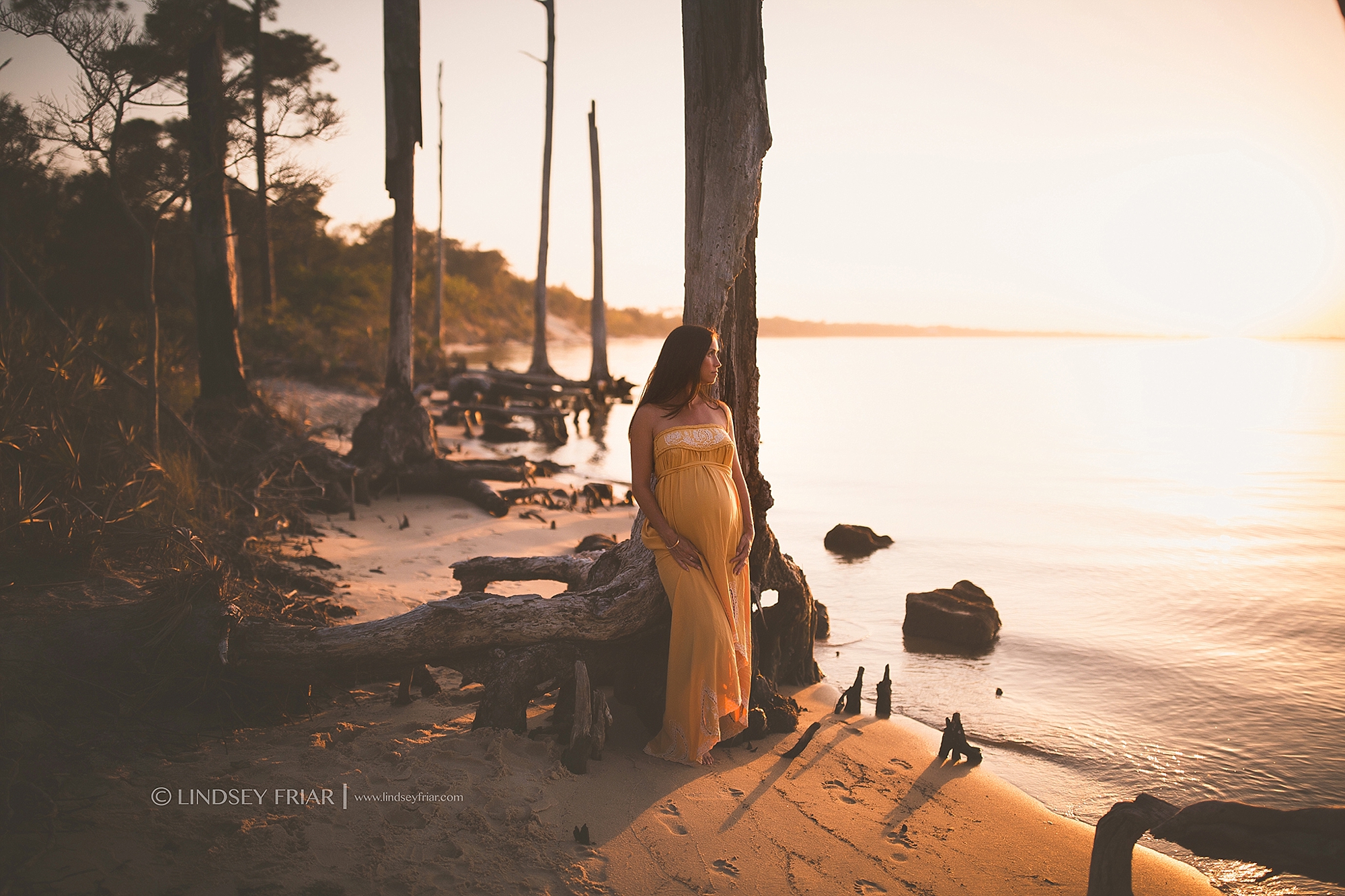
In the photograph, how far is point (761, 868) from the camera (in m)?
3.20

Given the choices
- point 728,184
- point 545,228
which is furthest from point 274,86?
point 545,228

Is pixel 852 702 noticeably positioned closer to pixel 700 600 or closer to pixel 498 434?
pixel 700 600

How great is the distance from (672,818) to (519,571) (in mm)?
2246

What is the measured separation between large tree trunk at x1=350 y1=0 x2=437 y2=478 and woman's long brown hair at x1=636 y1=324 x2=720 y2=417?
7.00 metres

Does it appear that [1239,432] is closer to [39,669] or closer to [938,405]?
[938,405]

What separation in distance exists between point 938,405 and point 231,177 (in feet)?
104

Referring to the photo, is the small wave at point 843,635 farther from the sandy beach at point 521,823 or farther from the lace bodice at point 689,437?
the lace bodice at point 689,437

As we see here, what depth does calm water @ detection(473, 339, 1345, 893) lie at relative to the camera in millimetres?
5242

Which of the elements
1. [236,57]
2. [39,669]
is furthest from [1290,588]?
[236,57]

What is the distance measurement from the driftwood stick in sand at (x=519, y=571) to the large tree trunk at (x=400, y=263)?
17.5ft

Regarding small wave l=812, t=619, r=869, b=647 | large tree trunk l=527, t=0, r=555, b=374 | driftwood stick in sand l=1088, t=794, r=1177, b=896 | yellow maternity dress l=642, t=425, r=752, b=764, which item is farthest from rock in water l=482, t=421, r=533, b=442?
driftwood stick in sand l=1088, t=794, r=1177, b=896

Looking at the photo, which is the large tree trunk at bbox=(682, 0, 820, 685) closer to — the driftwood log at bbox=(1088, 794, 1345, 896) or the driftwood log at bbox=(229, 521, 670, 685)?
the driftwood log at bbox=(229, 521, 670, 685)

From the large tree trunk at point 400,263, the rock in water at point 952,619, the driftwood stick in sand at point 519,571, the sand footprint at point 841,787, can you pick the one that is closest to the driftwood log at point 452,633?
the driftwood stick in sand at point 519,571

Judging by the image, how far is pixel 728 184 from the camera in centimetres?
458
